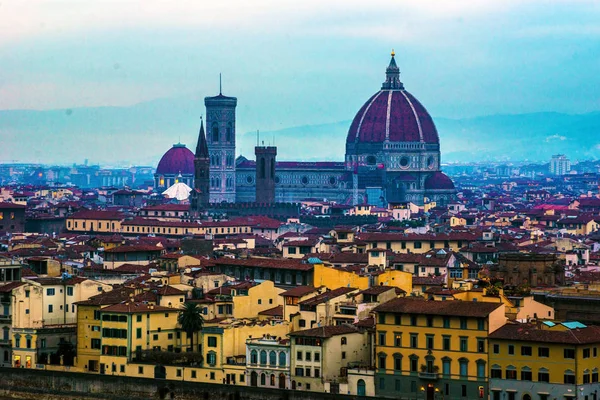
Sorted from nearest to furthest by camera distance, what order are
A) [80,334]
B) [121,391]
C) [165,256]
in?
[121,391] < [80,334] < [165,256]

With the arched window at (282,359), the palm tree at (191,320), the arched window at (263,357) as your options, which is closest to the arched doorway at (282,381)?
the arched window at (282,359)

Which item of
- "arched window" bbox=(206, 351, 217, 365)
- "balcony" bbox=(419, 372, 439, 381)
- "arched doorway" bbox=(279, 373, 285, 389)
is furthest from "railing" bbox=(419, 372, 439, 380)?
"arched window" bbox=(206, 351, 217, 365)

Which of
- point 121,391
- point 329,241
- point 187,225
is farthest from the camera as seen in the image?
point 187,225

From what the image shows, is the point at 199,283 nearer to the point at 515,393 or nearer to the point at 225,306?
the point at 225,306

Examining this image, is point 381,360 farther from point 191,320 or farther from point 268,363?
point 191,320

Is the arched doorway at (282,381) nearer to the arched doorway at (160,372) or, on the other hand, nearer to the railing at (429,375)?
the arched doorway at (160,372)

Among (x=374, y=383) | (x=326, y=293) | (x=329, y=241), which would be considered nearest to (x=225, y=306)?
(x=326, y=293)

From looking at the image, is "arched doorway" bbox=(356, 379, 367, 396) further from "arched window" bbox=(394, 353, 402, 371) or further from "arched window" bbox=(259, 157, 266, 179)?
"arched window" bbox=(259, 157, 266, 179)
